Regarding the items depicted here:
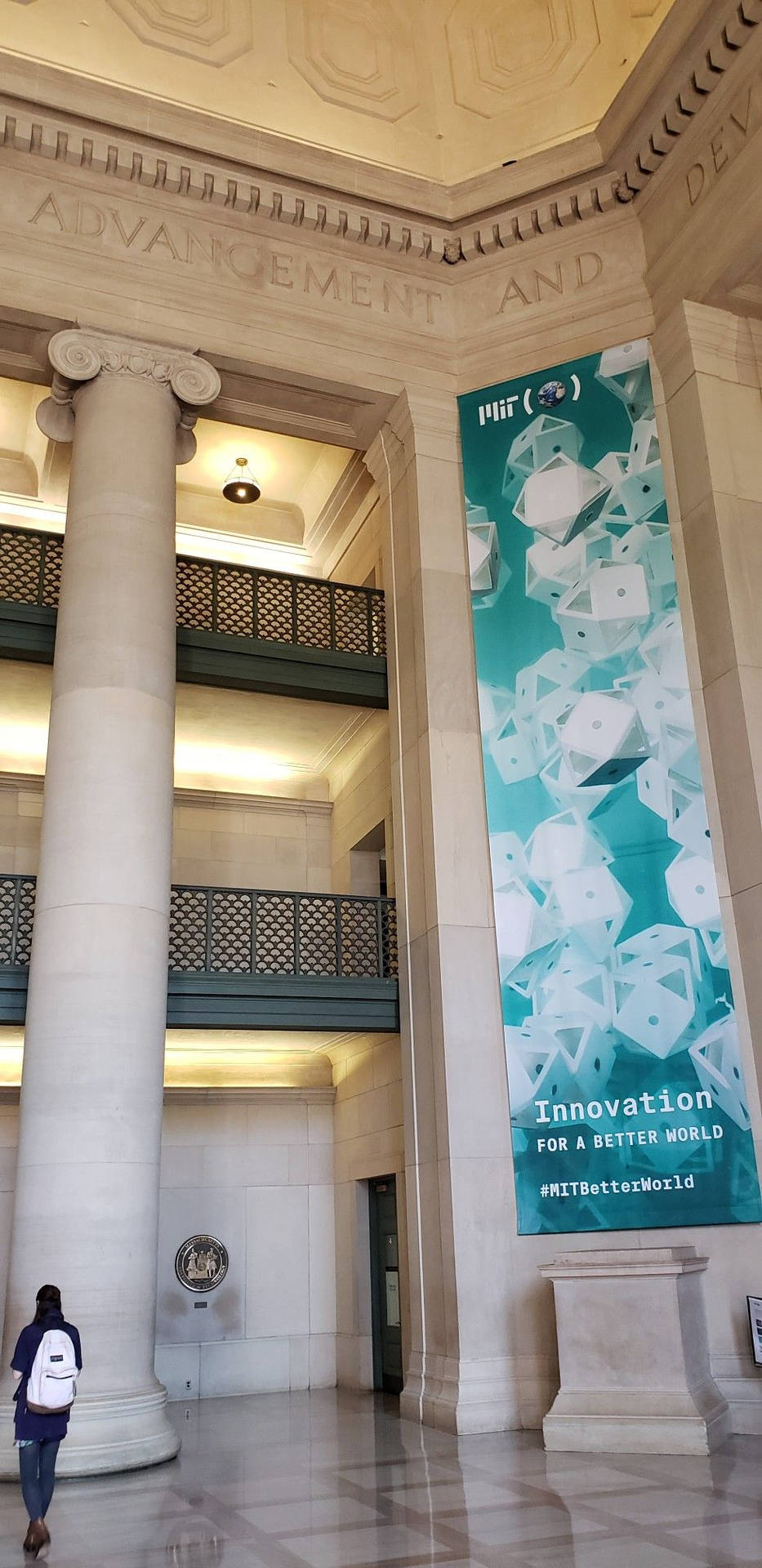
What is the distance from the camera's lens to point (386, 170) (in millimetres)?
13258

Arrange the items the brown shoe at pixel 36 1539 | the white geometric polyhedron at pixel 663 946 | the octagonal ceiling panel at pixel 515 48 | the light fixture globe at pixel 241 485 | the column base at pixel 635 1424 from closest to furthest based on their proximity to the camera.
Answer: the brown shoe at pixel 36 1539 → the column base at pixel 635 1424 → the white geometric polyhedron at pixel 663 946 → the octagonal ceiling panel at pixel 515 48 → the light fixture globe at pixel 241 485

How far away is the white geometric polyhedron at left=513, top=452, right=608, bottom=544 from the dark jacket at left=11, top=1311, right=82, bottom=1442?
29.1ft

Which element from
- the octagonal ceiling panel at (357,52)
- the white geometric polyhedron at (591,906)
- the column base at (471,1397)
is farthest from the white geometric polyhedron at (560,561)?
the column base at (471,1397)

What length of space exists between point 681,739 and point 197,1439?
7515mm

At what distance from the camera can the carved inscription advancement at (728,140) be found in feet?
36.2

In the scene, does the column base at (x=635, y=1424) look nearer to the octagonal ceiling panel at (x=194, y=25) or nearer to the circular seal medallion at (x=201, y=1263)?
the circular seal medallion at (x=201, y=1263)

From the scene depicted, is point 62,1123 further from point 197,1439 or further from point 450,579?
point 450,579

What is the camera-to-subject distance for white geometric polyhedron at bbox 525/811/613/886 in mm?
11156

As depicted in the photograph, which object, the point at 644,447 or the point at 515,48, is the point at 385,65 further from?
the point at 644,447

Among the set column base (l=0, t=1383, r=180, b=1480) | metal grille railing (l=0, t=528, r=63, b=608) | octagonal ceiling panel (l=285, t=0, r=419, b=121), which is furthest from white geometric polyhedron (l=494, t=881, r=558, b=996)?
octagonal ceiling panel (l=285, t=0, r=419, b=121)

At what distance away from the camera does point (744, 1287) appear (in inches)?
378

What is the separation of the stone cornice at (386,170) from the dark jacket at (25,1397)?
11.2 metres

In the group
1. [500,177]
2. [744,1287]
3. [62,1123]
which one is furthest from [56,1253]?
[500,177]

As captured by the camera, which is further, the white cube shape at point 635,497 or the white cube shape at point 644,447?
the white cube shape at point 644,447
